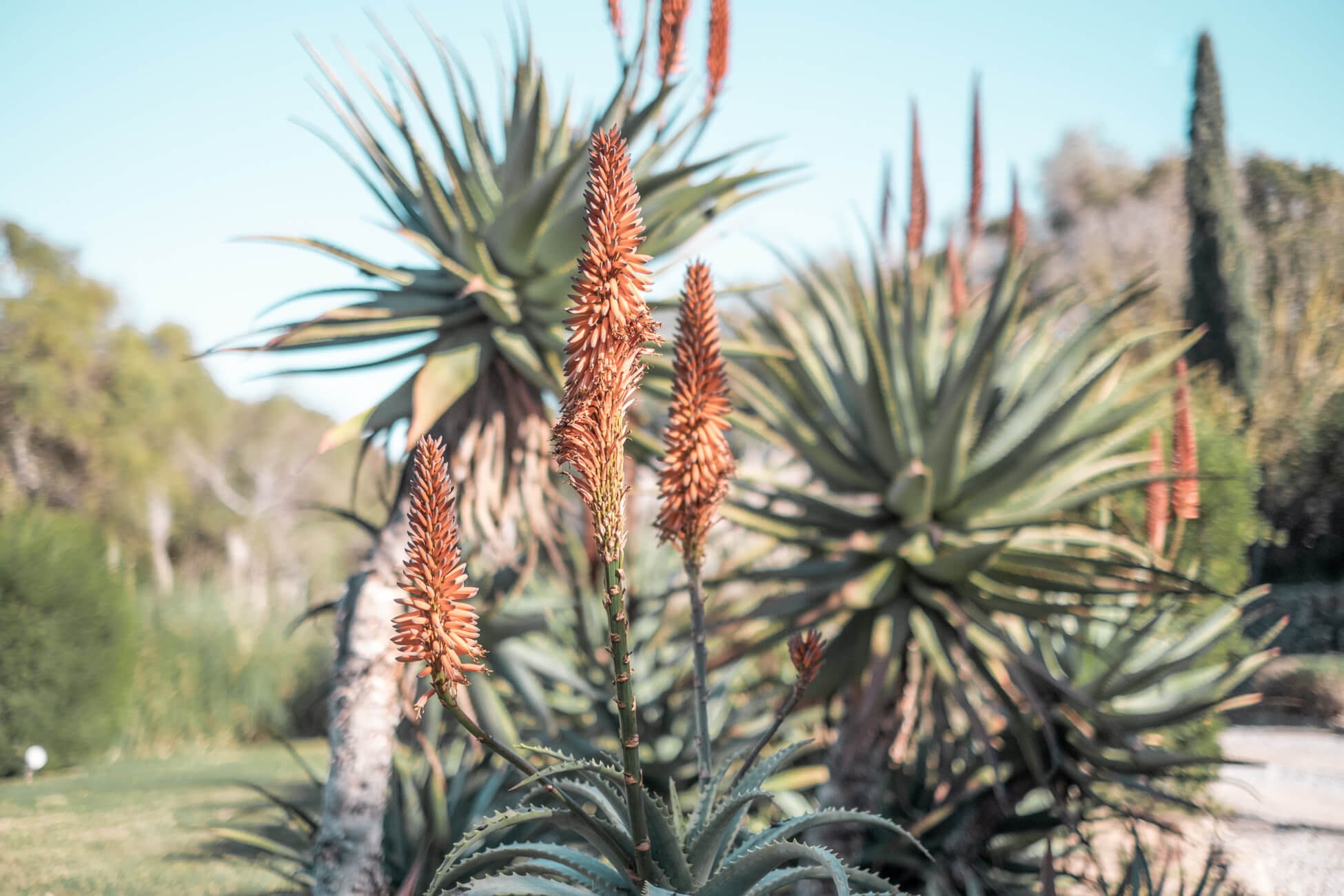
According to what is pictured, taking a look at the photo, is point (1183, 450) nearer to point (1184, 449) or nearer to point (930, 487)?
point (1184, 449)

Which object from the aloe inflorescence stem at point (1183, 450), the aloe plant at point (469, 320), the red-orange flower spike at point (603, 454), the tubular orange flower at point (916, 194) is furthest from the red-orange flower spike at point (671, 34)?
the aloe inflorescence stem at point (1183, 450)

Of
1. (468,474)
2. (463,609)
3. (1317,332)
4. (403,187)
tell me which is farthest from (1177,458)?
(1317,332)

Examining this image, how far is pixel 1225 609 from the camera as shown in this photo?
4.40m

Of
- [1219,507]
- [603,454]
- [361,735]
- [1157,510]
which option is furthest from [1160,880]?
[1219,507]

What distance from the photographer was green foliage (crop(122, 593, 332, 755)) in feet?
28.7

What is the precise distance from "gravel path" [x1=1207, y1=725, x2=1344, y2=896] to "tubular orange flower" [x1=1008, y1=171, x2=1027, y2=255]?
7.93ft

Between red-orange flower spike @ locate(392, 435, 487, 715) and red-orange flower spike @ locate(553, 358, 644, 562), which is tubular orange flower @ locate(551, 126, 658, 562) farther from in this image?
red-orange flower spike @ locate(392, 435, 487, 715)

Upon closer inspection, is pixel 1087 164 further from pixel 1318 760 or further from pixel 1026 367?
pixel 1026 367

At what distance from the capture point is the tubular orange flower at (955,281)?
14.9 feet

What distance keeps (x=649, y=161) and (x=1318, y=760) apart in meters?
9.45

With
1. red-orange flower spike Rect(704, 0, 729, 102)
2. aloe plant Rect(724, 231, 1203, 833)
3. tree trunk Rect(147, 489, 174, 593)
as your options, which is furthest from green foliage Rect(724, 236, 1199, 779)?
tree trunk Rect(147, 489, 174, 593)

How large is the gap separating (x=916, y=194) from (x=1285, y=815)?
5388 millimetres

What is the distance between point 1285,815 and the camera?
6129mm

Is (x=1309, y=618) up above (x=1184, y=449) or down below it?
below
